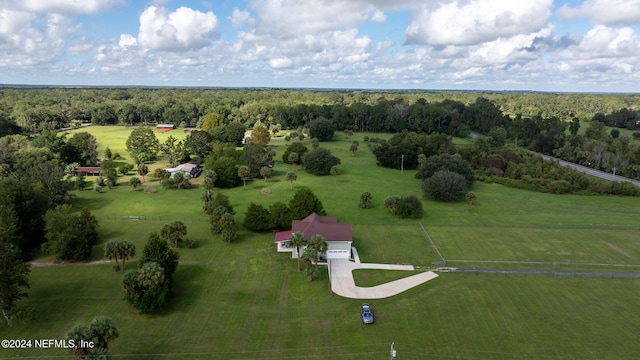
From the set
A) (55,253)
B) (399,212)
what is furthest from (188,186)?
(399,212)

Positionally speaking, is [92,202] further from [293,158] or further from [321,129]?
[321,129]

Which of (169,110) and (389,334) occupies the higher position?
(169,110)

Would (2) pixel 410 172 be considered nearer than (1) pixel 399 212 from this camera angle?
No

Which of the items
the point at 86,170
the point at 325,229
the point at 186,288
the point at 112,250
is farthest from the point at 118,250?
the point at 86,170

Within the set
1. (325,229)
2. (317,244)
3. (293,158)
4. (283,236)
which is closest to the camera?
(317,244)

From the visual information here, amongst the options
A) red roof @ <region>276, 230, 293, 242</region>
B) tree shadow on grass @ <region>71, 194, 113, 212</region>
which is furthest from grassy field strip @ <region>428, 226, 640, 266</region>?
tree shadow on grass @ <region>71, 194, 113, 212</region>

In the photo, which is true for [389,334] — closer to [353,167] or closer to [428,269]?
[428,269]
